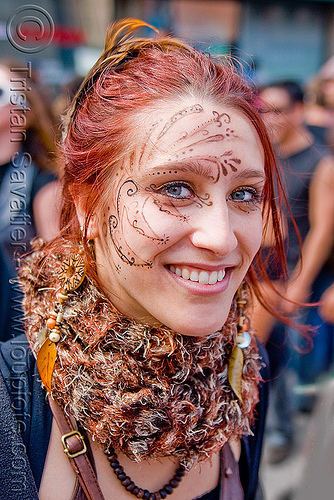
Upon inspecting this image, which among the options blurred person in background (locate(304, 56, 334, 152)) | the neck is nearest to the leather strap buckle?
the neck

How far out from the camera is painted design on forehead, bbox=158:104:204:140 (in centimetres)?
123

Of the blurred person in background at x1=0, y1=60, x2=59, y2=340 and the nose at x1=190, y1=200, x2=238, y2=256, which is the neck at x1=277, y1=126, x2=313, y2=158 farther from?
the nose at x1=190, y1=200, x2=238, y2=256

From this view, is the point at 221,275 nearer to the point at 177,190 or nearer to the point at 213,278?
the point at 213,278

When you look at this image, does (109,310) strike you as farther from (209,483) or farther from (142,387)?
(209,483)

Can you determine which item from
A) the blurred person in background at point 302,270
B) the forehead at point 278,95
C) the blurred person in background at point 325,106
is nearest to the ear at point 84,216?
the blurred person in background at point 302,270

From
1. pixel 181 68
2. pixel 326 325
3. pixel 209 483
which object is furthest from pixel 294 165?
pixel 209 483

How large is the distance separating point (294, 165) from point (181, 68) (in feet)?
7.33

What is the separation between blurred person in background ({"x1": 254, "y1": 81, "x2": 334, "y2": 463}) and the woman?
148cm

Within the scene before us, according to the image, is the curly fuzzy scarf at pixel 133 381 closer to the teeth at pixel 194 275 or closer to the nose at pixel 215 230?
the teeth at pixel 194 275

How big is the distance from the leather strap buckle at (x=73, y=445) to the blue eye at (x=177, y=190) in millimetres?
708

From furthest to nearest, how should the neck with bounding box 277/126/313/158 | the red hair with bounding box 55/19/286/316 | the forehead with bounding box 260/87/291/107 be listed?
the forehead with bounding box 260/87/291/107, the neck with bounding box 277/126/313/158, the red hair with bounding box 55/19/286/316

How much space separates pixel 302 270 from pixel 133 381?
2.06 metres

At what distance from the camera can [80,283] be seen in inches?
55.4

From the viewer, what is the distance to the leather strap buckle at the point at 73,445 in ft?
4.18
